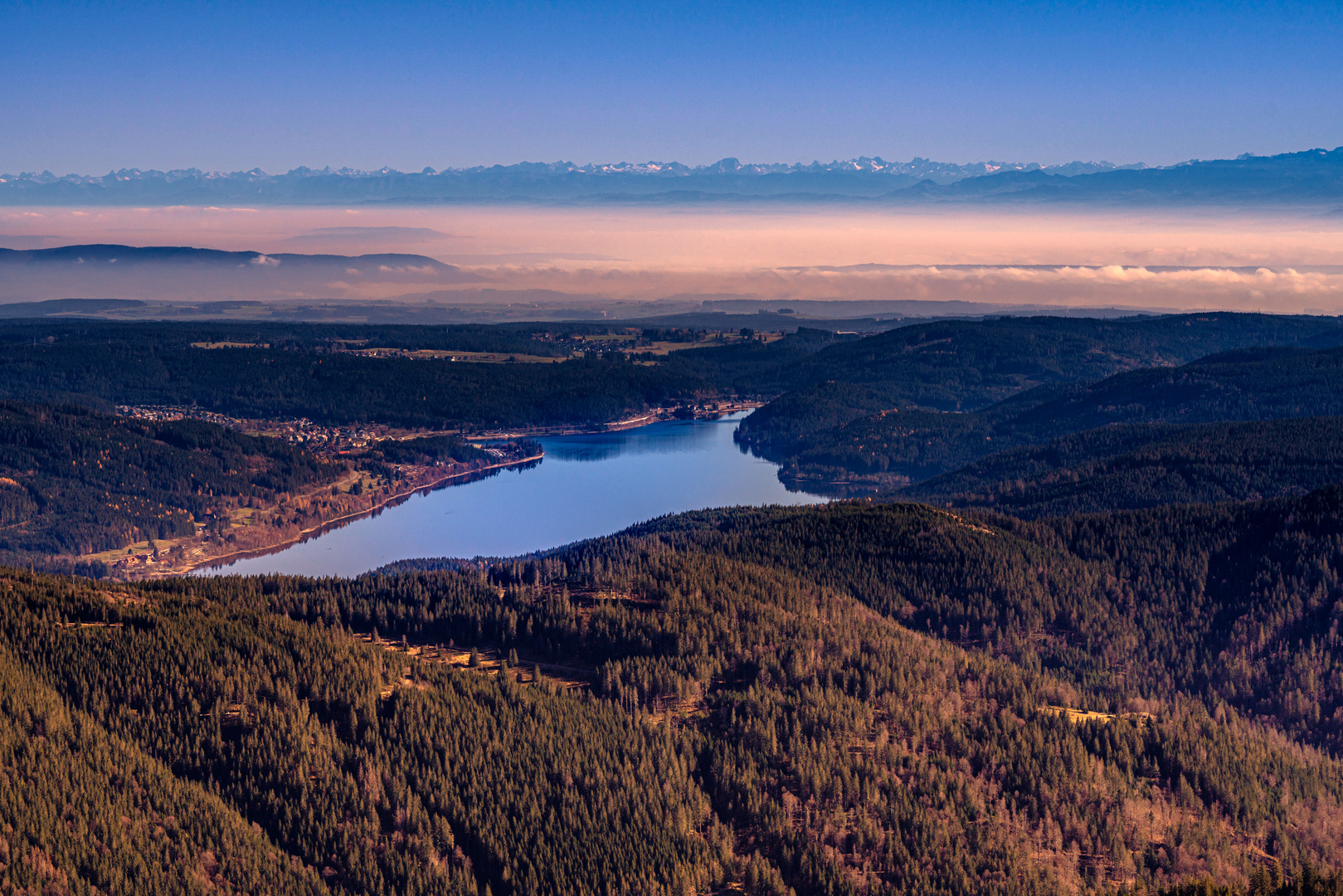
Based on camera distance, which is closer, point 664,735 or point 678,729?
point 664,735

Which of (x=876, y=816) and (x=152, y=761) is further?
(x=876, y=816)

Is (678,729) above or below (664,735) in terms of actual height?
below

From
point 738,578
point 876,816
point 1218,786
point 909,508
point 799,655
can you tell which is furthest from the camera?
point 909,508

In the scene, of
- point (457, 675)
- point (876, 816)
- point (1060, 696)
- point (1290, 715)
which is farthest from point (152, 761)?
point (1290, 715)

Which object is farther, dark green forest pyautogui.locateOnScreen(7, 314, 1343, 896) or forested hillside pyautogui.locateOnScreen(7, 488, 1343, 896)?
forested hillside pyautogui.locateOnScreen(7, 488, 1343, 896)

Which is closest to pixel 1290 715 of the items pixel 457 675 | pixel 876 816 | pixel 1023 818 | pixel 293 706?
pixel 1023 818

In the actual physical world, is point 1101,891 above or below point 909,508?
below

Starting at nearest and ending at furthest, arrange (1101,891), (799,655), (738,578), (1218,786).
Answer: (1101,891)
(1218,786)
(799,655)
(738,578)

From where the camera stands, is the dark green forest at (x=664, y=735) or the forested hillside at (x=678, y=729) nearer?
the dark green forest at (x=664, y=735)

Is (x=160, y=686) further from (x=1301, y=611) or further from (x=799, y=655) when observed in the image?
(x=1301, y=611)

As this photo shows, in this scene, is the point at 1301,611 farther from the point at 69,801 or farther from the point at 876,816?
the point at 69,801
